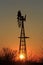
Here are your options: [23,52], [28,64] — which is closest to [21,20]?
[23,52]

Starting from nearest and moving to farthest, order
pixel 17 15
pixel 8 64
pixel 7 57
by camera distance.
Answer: pixel 8 64
pixel 17 15
pixel 7 57

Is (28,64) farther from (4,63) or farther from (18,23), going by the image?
(18,23)

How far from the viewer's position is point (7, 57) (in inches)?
2864

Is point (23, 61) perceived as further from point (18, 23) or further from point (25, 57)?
point (18, 23)

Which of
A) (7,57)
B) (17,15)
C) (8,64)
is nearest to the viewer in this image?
(8,64)

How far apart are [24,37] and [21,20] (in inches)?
113

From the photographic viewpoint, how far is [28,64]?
5691cm

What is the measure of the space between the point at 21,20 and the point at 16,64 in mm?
9902

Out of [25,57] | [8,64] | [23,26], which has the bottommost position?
[8,64]

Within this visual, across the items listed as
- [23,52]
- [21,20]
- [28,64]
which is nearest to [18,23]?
[21,20]

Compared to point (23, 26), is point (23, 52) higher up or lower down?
lower down

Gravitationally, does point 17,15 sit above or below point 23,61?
above

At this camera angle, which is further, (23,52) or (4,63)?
(23,52)

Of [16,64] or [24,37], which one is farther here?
[24,37]
